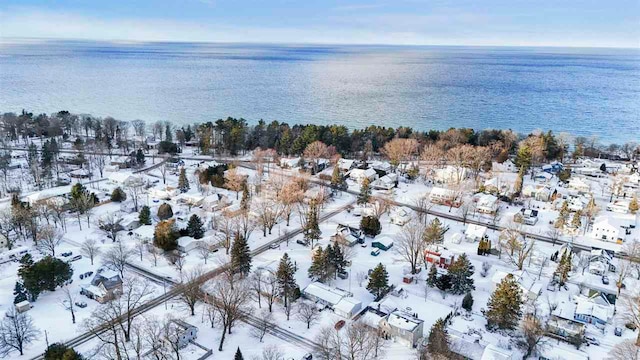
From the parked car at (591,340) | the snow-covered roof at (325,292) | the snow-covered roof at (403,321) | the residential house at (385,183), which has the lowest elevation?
the parked car at (591,340)

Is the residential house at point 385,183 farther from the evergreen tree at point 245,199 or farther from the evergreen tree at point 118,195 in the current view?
the evergreen tree at point 118,195

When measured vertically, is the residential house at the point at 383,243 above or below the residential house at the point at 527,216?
below

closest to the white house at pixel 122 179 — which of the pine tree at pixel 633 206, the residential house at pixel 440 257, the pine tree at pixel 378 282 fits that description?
the pine tree at pixel 378 282

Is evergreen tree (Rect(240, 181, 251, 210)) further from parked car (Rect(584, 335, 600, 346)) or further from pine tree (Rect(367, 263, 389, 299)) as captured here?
parked car (Rect(584, 335, 600, 346))

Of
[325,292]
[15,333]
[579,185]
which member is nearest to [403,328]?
[325,292]

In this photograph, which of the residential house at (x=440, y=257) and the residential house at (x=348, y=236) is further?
the residential house at (x=348, y=236)

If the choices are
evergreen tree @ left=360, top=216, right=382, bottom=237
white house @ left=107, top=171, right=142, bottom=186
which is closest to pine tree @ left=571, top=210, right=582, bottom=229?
evergreen tree @ left=360, top=216, right=382, bottom=237

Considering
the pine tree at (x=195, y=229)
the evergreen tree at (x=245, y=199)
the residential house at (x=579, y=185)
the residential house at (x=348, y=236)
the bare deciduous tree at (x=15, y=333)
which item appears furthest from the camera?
the residential house at (x=579, y=185)
